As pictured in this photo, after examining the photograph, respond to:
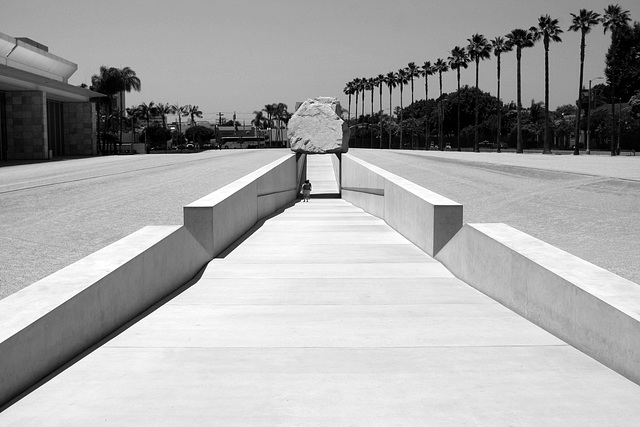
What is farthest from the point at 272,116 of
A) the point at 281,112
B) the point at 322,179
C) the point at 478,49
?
the point at 322,179

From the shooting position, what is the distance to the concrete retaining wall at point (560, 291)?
16.7 ft

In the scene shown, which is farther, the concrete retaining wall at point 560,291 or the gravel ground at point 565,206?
the gravel ground at point 565,206

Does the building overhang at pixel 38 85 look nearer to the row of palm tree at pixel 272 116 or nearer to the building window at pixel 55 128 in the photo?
the building window at pixel 55 128

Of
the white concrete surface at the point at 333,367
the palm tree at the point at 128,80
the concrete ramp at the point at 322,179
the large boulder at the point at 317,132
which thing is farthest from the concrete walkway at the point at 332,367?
the palm tree at the point at 128,80

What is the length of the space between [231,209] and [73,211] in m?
7.12

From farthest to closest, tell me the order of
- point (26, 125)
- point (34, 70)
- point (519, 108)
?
point (519, 108) → point (34, 70) → point (26, 125)

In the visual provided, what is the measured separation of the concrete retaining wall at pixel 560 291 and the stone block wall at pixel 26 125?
44.4 m

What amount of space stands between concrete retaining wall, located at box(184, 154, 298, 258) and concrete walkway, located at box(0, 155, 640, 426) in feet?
5.09

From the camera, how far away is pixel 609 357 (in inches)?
207

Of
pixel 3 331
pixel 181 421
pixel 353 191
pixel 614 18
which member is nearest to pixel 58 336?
pixel 3 331

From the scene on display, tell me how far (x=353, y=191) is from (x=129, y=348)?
2000 cm

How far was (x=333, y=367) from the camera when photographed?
541 centimetres

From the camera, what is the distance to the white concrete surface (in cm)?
448

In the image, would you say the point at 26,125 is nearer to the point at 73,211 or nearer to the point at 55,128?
the point at 55,128
